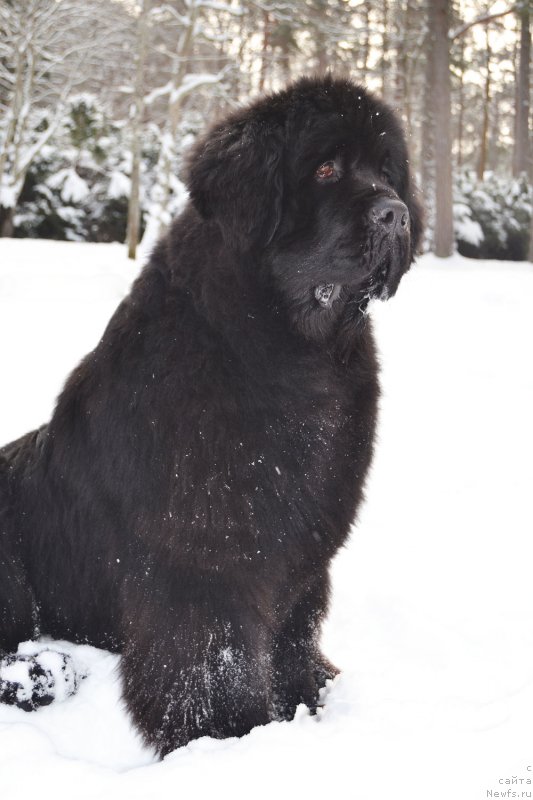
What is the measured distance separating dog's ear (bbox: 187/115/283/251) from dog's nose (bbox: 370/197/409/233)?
0.28 meters

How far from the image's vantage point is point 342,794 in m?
1.64

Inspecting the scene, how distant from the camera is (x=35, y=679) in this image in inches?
89.7

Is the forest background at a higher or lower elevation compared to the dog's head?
higher

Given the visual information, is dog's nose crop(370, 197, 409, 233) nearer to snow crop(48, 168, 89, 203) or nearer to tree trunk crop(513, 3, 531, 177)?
snow crop(48, 168, 89, 203)

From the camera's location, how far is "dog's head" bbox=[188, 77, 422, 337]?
6.68 feet

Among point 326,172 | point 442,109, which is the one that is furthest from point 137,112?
point 326,172

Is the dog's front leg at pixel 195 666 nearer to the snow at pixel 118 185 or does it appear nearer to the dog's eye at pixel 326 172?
the dog's eye at pixel 326 172

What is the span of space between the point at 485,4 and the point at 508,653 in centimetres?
1750

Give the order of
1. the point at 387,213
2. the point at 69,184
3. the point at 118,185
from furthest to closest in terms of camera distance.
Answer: the point at 118,185
the point at 69,184
the point at 387,213

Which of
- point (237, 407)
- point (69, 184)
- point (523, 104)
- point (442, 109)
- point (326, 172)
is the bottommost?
point (237, 407)

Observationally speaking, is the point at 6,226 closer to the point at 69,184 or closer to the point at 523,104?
the point at 69,184

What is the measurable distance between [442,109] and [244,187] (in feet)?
42.7

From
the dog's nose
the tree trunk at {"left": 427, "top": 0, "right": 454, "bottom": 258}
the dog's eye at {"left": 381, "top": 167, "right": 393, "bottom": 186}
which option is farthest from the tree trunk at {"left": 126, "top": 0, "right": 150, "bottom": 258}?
the dog's nose

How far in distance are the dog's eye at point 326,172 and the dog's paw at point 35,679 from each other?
1.78 meters
